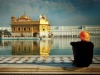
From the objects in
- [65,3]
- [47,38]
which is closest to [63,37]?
[47,38]

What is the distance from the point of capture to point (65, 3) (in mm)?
11141

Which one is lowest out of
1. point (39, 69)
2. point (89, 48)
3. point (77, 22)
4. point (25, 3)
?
point (39, 69)

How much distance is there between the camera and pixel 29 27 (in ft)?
42.4

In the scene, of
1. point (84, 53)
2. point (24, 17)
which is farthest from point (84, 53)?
point (24, 17)

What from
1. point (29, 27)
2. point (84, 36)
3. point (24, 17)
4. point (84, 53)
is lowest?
point (84, 53)

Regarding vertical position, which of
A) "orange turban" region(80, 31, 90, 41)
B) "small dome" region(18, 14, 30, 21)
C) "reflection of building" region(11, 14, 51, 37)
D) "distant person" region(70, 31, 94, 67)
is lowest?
"distant person" region(70, 31, 94, 67)

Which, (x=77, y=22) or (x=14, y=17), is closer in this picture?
(x=77, y=22)

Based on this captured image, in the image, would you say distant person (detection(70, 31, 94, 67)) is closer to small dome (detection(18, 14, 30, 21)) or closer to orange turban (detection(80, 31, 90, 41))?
orange turban (detection(80, 31, 90, 41))

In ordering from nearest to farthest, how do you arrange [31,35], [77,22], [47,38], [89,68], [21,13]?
[89,68], [77,22], [21,13], [47,38], [31,35]

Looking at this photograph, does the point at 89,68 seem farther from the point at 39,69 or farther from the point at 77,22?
the point at 77,22

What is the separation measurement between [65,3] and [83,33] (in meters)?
8.34

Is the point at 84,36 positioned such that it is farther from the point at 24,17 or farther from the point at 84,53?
the point at 24,17

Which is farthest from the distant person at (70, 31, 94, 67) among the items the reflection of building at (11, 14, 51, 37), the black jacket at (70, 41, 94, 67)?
the reflection of building at (11, 14, 51, 37)

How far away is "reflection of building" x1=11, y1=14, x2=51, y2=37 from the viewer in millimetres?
11372
